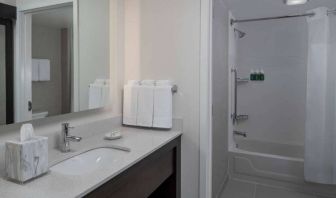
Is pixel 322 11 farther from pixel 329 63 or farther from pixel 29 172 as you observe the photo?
pixel 29 172

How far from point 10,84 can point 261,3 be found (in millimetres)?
2979

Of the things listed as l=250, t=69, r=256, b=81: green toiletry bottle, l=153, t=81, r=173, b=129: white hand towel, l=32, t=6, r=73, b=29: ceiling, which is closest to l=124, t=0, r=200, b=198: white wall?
l=153, t=81, r=173, b=129: white hand towel

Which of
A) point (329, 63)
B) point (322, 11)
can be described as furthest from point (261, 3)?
point (329, 63)

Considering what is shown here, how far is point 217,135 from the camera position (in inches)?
86.0

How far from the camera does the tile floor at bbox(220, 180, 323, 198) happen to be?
230 cm

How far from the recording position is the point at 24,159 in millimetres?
802

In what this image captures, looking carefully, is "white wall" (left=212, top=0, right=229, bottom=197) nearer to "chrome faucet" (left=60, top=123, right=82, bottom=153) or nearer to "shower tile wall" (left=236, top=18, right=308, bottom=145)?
"shower tile wall" (left=236, top=18, right=308, bottom=145)

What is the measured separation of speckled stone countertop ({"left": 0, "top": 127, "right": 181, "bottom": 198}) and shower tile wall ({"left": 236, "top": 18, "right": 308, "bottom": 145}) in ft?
6.68

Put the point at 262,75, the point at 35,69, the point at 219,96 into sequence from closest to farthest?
the point at 35,69
the point at 219,96
the point at 262,75

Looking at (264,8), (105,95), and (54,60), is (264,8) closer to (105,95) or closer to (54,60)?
(105,95)

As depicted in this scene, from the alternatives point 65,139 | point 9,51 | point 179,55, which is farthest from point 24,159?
point 179,55

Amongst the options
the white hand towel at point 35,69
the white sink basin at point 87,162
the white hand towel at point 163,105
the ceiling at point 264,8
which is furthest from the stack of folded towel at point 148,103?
the ceiling at point 264,8

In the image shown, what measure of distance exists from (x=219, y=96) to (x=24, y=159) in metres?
1.73

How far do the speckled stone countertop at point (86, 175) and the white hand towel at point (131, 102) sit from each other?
19 centimetres
